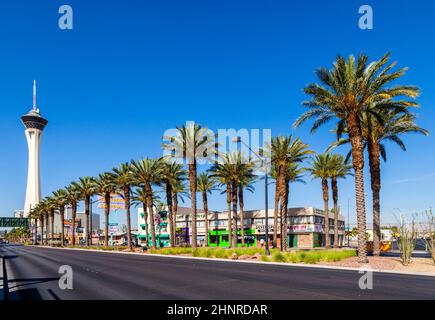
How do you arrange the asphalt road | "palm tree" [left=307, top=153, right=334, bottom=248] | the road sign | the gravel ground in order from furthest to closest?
the road sign < "palm tree" [left=307, top=153, right=334, bottom=248] < the gravel ground < the asphalt road

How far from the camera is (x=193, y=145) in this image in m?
43.9

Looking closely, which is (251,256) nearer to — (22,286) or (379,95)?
(379,95)

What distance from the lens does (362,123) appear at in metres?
34.1

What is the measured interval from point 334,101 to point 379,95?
298 cm

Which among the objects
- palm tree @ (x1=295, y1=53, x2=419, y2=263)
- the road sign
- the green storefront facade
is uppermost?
palm tree @ (x1=295, y1=53, x2=419, y2=263)

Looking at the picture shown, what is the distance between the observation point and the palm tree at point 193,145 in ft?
144

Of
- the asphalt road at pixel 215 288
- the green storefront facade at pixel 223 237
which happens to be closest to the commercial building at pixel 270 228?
the green storefront facade at pixel 223 237

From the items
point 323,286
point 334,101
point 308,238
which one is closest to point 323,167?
point 308,238

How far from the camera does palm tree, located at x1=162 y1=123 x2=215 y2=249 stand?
43.9m

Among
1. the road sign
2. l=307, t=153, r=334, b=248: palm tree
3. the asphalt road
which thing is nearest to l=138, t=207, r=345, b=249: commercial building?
l=307, t=153, r=334, b=248: palm tree

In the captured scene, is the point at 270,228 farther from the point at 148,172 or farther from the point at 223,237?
the point at 148,172

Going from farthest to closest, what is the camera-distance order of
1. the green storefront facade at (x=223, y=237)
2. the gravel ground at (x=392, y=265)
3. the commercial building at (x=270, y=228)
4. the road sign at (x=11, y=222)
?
the road sign at (x=11, y=222)
the green storefront facade at (x=223, y=237)
the commercial building at (x=270, y=228)
the gravel ground at (x=392, y=265)

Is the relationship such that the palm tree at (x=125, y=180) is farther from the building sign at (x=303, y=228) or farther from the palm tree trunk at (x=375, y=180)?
the palm tree trunk at (x=375, y=180)

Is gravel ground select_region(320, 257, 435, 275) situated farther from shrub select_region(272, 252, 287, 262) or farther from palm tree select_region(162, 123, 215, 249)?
palm tree select_region(162, 123, 215, 249)
